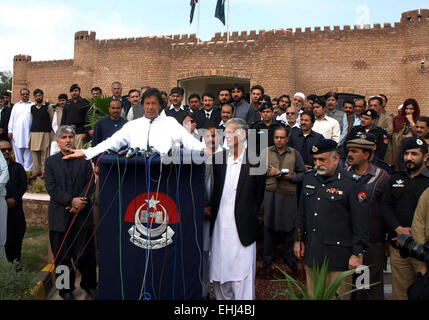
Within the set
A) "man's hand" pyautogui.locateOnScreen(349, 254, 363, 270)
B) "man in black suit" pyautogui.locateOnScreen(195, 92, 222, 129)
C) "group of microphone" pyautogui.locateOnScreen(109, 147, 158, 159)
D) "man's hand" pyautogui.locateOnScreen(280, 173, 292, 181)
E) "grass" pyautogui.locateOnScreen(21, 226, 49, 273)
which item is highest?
"man in black suit" pyautogui.locateOnScreen(195, 92, 222, 129)

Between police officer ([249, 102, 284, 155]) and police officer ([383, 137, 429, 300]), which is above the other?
police officer ([249, 102, 284, 155])

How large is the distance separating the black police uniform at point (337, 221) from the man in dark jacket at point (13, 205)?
3.67 meters

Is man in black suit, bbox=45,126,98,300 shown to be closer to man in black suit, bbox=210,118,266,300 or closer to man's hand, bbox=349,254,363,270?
man in black suit, bbox=210,118,266,300

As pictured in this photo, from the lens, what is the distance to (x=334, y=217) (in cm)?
315

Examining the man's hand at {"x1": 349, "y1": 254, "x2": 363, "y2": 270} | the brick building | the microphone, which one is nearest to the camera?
the microphone

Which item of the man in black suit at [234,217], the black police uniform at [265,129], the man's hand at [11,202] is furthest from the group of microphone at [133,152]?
the man's hand at [11,202]

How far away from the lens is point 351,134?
207 inches

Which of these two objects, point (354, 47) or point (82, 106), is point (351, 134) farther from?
point (354, 47)

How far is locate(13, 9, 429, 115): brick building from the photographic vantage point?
16.8 m

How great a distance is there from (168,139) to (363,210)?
5.68ft

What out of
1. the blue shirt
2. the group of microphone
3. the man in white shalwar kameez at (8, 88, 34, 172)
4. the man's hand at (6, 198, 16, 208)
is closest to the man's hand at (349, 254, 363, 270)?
the group of microphone

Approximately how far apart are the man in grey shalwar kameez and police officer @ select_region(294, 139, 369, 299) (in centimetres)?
125

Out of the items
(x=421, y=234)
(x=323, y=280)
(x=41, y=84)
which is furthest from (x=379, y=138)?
(x=41, y=84)
